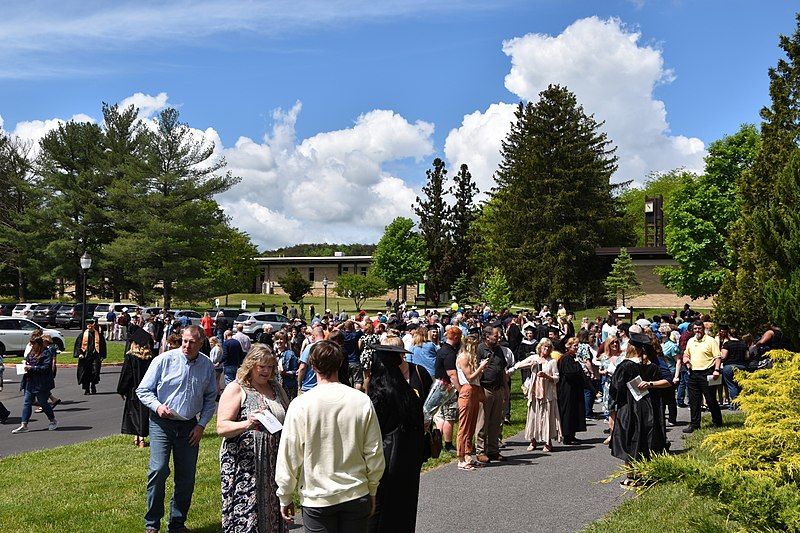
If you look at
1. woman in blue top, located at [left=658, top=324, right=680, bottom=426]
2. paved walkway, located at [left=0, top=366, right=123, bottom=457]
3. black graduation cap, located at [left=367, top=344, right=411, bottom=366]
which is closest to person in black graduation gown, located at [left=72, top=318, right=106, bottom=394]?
paved walkway, located at [left=0, top=366, right=123, bottom=457]

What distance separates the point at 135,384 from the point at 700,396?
368 inches

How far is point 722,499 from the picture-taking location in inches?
107

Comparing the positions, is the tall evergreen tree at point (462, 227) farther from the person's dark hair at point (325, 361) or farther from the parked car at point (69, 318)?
the person's dark hair at point (325, 361)

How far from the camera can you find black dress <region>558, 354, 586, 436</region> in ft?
38.4

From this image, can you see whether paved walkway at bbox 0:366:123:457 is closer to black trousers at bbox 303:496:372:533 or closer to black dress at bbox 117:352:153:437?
black dress at bbox 117:352:153:437

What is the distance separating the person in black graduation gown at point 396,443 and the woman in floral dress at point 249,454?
0.82 meters

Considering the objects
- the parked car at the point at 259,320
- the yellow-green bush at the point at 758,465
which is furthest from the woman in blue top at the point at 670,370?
the parked car at the point at 259,320

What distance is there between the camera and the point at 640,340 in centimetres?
874

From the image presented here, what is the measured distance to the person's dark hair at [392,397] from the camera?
18.0 ft

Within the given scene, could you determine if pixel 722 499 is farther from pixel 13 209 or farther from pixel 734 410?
pixel 13 209

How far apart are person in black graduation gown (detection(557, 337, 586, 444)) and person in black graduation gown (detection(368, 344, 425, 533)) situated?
6.66 meters

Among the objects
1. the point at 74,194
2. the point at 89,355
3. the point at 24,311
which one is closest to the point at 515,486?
the point at 89,355

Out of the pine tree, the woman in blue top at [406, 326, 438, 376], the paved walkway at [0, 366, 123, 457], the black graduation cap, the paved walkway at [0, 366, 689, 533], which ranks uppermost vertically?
the pine tree

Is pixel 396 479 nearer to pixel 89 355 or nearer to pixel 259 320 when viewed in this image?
pixel 89 355
